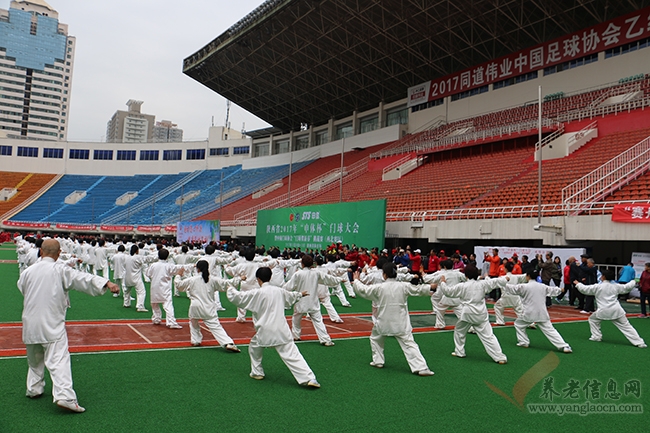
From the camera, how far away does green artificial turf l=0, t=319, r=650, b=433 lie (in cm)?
443

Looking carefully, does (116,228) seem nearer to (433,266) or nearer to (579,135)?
(433,266)

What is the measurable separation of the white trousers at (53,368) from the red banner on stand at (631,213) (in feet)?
49.2

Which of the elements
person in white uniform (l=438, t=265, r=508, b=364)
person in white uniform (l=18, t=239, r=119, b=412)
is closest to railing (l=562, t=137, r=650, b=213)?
person in white uniform (l=438, t=265, r=508, b=364)

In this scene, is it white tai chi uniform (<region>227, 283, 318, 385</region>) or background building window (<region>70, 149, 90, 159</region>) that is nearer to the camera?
white tai chi uniform (<region>227, 283, 318, 385</region>)

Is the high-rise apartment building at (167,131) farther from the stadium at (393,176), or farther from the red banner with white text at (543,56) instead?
the red banner with white text at (543,56)

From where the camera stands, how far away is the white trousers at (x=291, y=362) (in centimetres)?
557

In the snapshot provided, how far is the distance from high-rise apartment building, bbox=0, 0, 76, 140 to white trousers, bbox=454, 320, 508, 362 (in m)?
122

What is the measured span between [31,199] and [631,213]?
56.3 metres

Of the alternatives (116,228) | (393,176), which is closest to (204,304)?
(393,176)

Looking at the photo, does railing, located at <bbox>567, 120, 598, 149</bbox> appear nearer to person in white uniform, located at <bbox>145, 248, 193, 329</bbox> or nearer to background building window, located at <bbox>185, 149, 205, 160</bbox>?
person in white uniform, located at <bbox>145, 248, 193, 329</bbox>

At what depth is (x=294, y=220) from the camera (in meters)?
25.9

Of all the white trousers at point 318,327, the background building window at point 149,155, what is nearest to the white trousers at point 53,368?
the white trousers at point 318,327

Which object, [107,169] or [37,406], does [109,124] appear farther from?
[37,406]

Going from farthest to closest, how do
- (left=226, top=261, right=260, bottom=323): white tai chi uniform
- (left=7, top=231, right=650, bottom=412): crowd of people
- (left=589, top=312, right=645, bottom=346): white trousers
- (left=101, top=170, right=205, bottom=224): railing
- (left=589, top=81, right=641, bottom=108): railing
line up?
1. (left=101, top=170, right=205, bottom=224): railing
2. (left=589, top=81, right=641, bottom=108): railing
3. (left=226, top=261, right=260, bottom=323): white tai chi uniform
4. (left=589, top=312, right=645, bottom=346): white trousers
5. (left=7, top=231, right=650, bottom=412): crowd of people
